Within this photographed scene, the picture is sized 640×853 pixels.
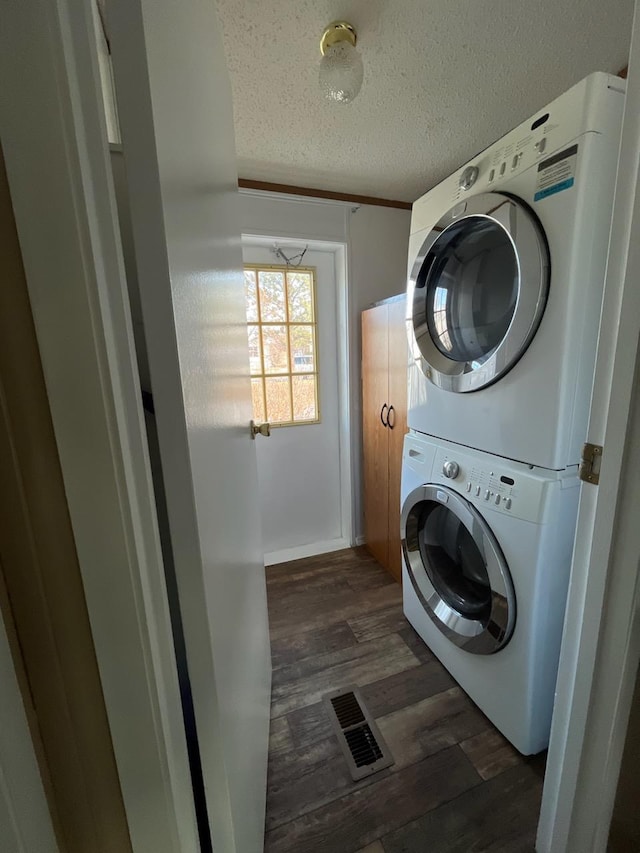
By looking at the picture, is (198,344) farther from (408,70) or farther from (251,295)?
(251,295)

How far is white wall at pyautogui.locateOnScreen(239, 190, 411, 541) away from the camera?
1.80 m

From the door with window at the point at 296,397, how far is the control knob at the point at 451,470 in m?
1.09

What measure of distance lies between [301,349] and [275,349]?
0.16 meters

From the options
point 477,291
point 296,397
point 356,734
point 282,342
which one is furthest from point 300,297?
point 356,734

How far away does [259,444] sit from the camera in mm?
2088

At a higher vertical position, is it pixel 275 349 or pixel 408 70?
pixel 408 70

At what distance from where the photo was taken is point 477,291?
3.45 ft

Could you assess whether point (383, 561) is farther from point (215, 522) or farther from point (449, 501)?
point (215, 522)

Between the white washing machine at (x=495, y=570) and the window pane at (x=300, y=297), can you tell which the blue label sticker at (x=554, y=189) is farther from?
the window pane at (x=300, y=297)

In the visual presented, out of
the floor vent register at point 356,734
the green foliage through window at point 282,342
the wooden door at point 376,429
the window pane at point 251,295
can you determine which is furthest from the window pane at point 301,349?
the floor vent register at point 356,734

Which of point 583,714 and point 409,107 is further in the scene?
point 409,107

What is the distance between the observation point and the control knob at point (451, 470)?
1114 millimetres

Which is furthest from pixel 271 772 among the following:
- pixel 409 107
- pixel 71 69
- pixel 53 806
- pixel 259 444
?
pixel 409 107

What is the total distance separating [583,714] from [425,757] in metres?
0.63
